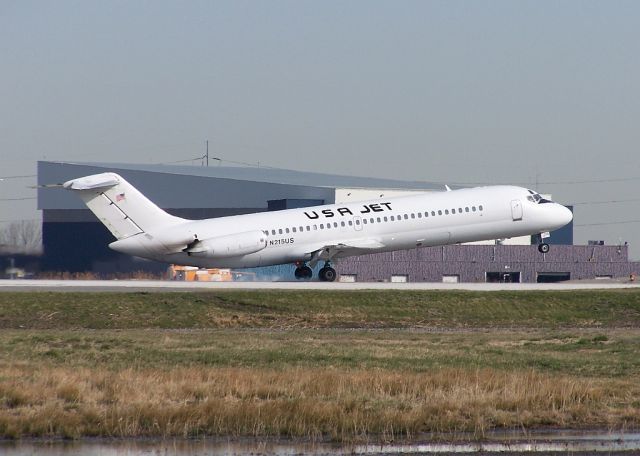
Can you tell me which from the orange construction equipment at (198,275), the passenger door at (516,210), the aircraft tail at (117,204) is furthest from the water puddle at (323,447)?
the orange construction equipment at (198,275)

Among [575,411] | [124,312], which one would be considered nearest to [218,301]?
[124,312]

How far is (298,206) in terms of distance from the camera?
8250cm

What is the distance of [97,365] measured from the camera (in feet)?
87.6

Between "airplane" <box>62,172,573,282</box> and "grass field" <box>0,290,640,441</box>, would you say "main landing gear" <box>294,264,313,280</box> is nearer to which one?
"airplane" <box>62,172,573,282</box>

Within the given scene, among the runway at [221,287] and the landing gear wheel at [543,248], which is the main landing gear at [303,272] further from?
the landing gear wheel at [543,248]

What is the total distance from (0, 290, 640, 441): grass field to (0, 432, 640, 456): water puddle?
0.57m

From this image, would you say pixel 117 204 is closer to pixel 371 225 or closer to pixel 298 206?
pixel 371 225

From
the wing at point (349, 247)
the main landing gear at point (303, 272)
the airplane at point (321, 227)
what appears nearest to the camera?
the airplane at point (321, 227)

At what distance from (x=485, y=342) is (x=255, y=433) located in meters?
14.9

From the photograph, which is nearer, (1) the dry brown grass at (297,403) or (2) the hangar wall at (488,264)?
(1) the dry brown grass at (297,403)

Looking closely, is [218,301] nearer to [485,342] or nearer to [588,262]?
[485,342]

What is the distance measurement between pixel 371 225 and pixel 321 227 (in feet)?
7.13

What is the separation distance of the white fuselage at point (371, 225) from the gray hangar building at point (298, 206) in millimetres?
21995

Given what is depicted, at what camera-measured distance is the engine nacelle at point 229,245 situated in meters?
51.9
